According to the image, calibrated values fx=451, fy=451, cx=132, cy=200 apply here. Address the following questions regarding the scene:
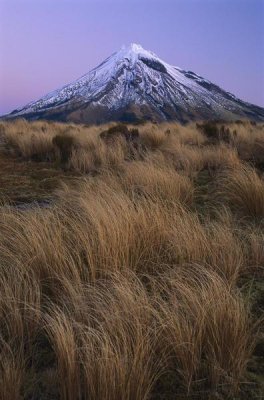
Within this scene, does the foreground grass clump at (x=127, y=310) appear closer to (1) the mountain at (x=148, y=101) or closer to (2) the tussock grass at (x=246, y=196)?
(2) the tussock grass at (x=246, y=196)

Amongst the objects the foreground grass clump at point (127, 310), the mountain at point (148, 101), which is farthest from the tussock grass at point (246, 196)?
the mountain at point (148, 101)

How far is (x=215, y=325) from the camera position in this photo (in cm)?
227

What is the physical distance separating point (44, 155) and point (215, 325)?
936 cm

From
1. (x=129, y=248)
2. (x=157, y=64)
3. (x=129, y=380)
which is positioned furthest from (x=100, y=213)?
(x=157, y=64)

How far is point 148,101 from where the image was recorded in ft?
595

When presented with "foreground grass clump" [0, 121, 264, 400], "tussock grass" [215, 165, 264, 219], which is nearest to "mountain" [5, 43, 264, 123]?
"tussock grass" [215, 165, 264, 219]

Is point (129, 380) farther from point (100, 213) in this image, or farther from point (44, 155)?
point (44, 155)

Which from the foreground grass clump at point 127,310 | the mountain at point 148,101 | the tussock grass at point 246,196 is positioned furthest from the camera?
the mountain at point 148,101

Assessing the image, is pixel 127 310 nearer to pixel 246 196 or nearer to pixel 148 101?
pixel 246 196

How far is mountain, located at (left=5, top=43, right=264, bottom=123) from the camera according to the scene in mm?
164125

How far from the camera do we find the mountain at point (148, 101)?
164 metres

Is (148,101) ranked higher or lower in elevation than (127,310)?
higher

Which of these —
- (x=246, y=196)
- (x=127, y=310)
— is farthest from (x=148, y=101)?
(x=127, y=310)

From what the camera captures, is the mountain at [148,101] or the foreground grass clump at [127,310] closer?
the foreground grass clump at [127,310]
